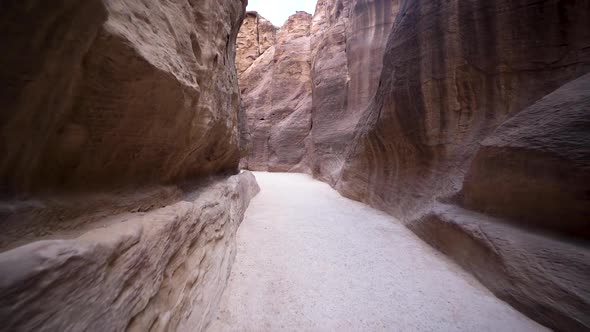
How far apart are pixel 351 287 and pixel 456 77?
9.82 feet

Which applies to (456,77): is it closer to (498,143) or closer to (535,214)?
(498,143)

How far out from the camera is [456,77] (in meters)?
2.93

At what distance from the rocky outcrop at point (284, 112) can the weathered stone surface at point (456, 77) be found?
8.34 metres

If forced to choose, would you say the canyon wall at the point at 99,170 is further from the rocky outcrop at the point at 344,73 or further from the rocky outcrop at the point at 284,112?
the rocky outcrop at the point at 284,112

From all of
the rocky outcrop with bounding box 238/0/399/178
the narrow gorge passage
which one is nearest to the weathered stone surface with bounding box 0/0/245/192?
the narrow gorge passage

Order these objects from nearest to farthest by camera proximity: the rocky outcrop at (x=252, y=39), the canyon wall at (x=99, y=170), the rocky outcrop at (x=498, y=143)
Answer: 1. the canyon wall at (x=99, y=170)
2. the rocky outcrop at (x=498, y=143)
3. the rocky outcrop at (x=252, y=39)

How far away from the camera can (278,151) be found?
1326 centimetres

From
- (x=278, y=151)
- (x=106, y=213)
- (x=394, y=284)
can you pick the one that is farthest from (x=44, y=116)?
(x=278, y=151)

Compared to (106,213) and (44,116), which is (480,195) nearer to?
(106,213)

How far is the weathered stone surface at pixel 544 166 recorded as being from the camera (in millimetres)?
1639

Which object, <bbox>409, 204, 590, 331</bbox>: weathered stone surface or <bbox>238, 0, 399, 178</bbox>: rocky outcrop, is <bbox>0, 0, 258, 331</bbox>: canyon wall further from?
<bbox>238, 0, 399, 178</bbox>: rocky outcrop

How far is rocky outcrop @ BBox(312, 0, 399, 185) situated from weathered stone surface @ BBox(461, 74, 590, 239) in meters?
5.01

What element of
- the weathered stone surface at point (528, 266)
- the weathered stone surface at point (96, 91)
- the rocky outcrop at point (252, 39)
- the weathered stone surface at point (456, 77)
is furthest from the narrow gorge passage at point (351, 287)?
the rocky outcrop at point (252, 39)

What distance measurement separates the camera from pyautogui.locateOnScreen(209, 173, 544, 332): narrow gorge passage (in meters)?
1.46
